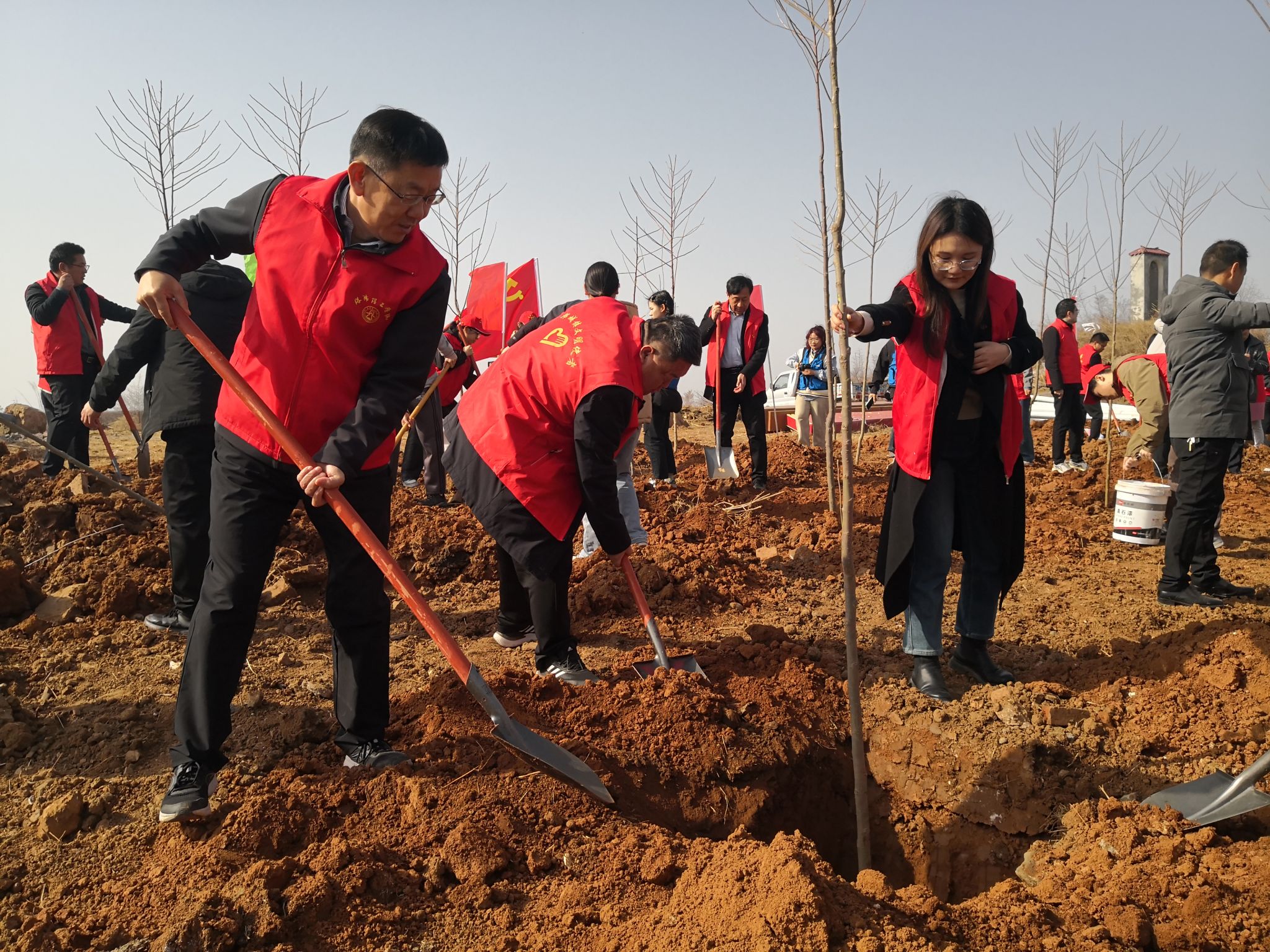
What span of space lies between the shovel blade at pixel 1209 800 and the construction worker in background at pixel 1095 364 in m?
9.00

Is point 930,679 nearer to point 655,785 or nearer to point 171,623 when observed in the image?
point 655,785

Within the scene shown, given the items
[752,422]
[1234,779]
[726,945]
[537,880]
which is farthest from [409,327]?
[752,422]

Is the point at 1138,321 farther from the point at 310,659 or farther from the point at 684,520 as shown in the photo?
the point at 310,659

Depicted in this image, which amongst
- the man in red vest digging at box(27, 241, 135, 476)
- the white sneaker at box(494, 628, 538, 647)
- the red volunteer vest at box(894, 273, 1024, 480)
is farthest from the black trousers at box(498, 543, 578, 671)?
the man in red vest digging at box(27, 241, 135, 476)

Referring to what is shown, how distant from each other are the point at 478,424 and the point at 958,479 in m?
1.87

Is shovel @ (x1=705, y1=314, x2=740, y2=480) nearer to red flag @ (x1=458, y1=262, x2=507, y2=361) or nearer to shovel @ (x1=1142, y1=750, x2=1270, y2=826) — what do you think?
red flag @ (x1=458, y1=262, x2=507, y2=361)

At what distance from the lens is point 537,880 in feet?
7.04

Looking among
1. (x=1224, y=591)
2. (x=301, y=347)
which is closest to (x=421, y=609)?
(x=301, y=347)

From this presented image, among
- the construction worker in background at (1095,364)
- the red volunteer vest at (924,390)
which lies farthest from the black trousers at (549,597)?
the construction worker in background at (1095,364)

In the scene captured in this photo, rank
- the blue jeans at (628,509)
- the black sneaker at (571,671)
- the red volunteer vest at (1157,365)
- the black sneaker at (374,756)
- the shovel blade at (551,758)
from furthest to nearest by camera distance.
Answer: the red volunteer vest at (1157,365), the blue jeans at (628,509), the black sneaker at (571,671), the black sneaker at (374,756), the shovel blade at (551,758)

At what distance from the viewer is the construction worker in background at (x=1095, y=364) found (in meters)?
11.0

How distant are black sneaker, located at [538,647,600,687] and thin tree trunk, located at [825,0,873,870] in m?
1.32

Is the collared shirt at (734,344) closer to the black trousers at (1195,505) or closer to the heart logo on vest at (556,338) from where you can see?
the black trousers at (1195,505)

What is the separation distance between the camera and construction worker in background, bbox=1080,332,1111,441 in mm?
11023
